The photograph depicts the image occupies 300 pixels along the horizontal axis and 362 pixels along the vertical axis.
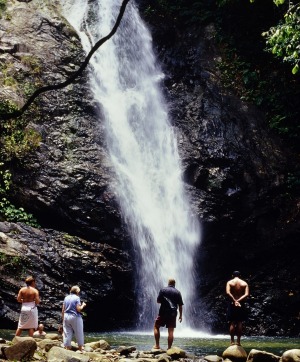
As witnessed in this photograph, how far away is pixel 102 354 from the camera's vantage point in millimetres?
10109

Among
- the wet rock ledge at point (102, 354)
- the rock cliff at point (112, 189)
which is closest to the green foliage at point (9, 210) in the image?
the rock cliff at point (112, 189)

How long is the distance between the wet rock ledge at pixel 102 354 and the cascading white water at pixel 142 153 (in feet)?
24.3

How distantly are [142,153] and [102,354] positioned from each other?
470 inches

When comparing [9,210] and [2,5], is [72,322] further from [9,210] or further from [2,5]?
[2,5]

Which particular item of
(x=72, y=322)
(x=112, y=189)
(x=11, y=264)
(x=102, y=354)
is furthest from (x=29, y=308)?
(x=112, y=189)

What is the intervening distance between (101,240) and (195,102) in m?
8.09

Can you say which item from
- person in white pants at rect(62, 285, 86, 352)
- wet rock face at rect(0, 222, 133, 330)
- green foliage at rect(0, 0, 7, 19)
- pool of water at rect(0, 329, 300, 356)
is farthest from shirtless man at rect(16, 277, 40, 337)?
green foliage at rect(0, 0, 7, 19)

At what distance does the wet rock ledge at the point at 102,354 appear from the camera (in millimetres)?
8500

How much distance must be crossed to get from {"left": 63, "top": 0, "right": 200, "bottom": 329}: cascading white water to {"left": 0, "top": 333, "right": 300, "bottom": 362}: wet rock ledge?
740cm

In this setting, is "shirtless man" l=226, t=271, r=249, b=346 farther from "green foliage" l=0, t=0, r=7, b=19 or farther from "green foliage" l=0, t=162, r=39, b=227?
"green foliage" l=0, t=0, r=7, b=19

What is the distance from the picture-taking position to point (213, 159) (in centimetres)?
2077

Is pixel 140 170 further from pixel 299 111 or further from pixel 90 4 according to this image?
pixel 90 4

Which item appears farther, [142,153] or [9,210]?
[142,153]

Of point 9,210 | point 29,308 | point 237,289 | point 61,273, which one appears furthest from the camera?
point 9,210
